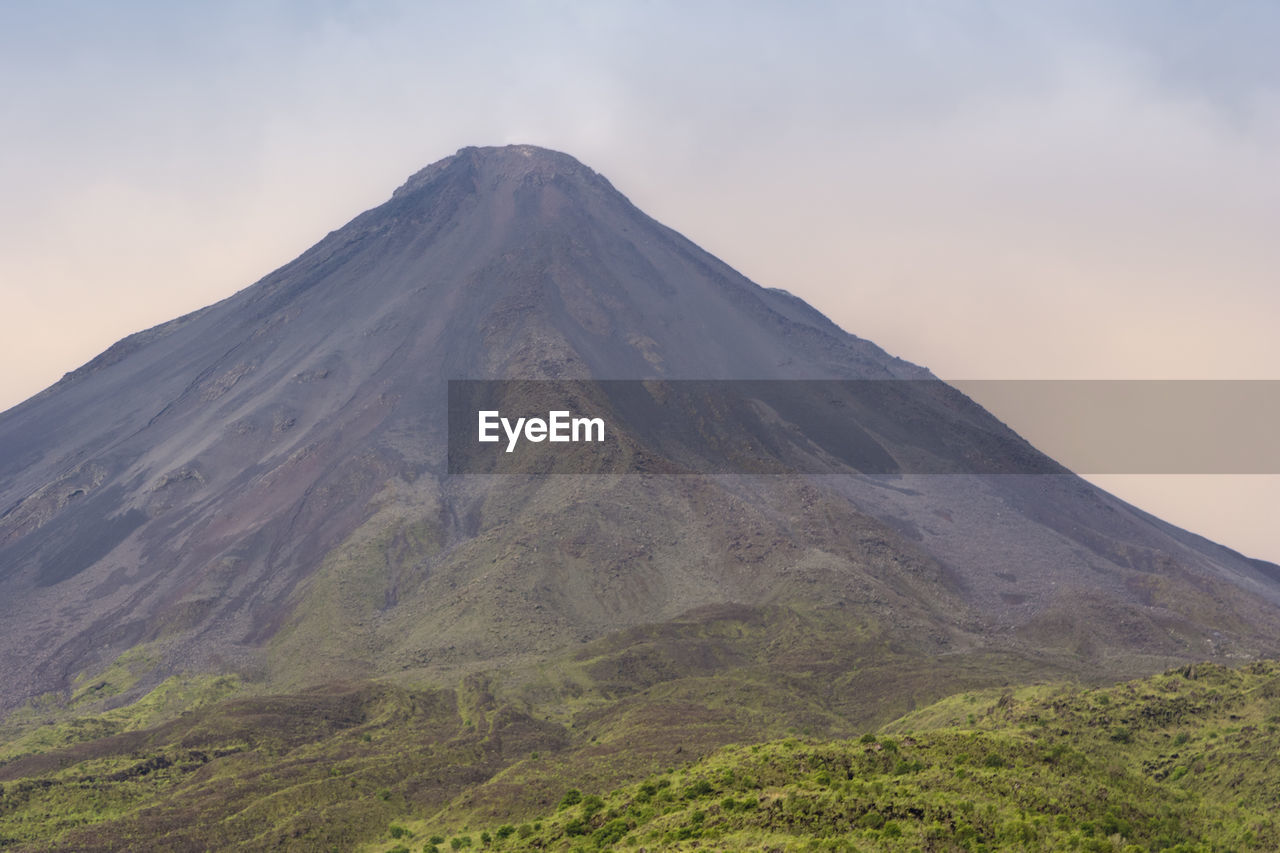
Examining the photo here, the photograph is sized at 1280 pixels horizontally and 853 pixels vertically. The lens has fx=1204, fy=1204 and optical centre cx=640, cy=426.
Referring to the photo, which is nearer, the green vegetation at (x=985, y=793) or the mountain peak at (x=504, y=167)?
the green vegetation at (x=985, y=793)

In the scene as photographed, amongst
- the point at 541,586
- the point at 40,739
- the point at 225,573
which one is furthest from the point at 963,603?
the point at 40,739

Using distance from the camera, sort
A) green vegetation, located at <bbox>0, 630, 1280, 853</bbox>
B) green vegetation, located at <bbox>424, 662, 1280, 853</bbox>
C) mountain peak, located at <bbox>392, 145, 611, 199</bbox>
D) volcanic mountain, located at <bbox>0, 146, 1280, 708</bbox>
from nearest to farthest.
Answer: green vegetation, located at <bbox>424, 662, 1280, 853</bbox>
green vegetation, located at <bbox>0, 630, 1280, 853</bbox>
volcanic mountain, located at <bbox>0, 146, 1280, 708</bbox>
mountain peak, located at <bbox>392, 145, 611, 199</bbox>

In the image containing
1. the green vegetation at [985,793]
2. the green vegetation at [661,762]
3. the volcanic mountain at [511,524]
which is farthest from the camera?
the volcanic mountain at [511,524]

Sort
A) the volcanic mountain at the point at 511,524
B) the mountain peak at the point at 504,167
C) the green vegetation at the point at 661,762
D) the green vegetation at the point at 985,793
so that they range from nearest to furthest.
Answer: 1. the green vegetation at the point at 985,793
2. the green vegetation at the point at 661,762
3. the volcanic mountain at the point at 511,524
4. the mountain peak at the point at 504,167

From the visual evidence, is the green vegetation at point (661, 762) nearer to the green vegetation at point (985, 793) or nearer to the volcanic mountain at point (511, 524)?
the green vegetation at point (985, 793)

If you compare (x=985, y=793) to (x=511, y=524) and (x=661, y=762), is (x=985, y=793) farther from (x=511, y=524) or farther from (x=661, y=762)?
(x=511, y=524)

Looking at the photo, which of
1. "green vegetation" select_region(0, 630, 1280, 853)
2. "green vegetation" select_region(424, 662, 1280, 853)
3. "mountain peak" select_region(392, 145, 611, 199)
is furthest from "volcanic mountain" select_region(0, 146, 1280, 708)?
"green vegetation" select_region(424, 662, 1280, 853)

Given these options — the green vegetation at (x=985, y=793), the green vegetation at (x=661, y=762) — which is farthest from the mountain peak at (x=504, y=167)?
the green vegetation at (x=985, y=793)

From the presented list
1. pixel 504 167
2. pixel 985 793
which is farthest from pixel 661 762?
pixel 504 167

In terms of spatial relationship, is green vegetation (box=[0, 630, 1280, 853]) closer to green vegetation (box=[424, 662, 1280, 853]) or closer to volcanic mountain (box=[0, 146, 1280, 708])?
green vegetation (box=[424, 662, 1280, 853])
